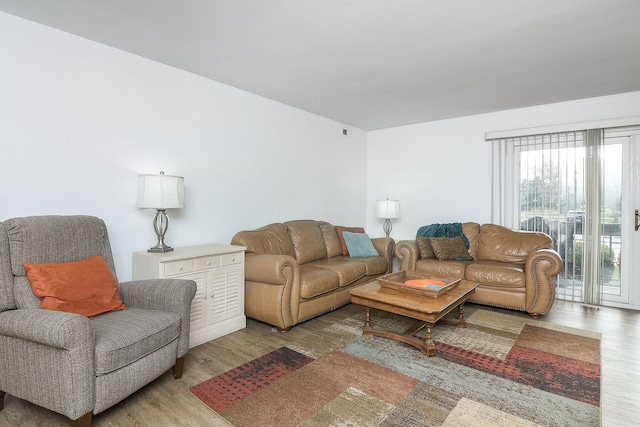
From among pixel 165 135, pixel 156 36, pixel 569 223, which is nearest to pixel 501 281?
pixel 569 223

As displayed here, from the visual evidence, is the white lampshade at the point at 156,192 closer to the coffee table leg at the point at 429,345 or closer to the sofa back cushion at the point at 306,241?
the sofa back cushion at the point at 306,241

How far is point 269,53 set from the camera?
9.46 feet

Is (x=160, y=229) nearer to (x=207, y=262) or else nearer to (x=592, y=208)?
(x=207, y=262)

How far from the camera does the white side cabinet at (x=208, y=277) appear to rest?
2.64 m

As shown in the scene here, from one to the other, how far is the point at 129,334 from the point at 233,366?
0.86 m

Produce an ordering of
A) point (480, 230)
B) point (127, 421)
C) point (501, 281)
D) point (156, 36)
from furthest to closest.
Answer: point (480, 230) < point (501, 281) < point (156, 36) < point (127, 421)

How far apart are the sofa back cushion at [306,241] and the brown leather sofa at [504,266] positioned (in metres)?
1.03

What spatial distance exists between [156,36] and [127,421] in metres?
2.65

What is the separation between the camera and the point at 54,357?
5.26 ft

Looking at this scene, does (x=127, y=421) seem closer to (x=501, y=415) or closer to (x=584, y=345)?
(x=501, y=415)

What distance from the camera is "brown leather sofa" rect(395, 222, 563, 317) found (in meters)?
3.42

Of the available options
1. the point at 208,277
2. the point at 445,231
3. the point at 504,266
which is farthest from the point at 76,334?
the point at 445,231

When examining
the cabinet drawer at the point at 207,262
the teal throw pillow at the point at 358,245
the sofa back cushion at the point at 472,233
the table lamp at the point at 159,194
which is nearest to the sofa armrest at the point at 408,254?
the teal throw pillow at the point at 358,245

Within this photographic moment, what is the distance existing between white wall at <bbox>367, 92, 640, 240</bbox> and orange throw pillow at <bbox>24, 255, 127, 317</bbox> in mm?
4375
